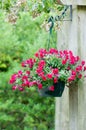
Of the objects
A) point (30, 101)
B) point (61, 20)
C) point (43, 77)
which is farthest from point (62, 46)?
point (30, 101)

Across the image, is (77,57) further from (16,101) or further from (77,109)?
(16,101)

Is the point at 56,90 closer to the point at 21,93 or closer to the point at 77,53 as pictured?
the point at 77,53

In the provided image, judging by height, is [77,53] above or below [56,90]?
above

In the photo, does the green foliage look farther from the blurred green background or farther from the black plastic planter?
the black plastic planter

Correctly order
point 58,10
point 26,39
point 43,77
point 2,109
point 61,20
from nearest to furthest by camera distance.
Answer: point 43,77 < point 61,20 < point 58,10 < point 2,109 < point 26,39

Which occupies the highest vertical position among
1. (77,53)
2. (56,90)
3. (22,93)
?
(77,53)

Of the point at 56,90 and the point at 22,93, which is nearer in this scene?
the point at 56,90

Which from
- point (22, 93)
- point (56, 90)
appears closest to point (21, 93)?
point (22, 93)

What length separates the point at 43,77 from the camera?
101 inches

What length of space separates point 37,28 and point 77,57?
2.89 metres

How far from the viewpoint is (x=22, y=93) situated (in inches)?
206

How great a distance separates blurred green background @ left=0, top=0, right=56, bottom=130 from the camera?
5.07m

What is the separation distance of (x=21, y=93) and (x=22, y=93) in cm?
1

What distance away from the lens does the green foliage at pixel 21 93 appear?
5074 millimetres
